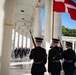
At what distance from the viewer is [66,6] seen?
7391 mm

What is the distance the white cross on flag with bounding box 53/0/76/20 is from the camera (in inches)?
288

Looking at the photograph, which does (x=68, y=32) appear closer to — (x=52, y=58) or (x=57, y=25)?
(x=57, y=25)

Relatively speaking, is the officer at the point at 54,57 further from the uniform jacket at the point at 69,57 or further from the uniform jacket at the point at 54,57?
the uniform jacket at the point at 69,57

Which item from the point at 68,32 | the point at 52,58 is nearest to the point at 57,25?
the point at 52,58

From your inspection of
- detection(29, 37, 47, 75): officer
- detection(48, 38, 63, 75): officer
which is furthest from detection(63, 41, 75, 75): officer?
detection(29, 37, 47, 75): officer

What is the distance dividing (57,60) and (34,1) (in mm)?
13595

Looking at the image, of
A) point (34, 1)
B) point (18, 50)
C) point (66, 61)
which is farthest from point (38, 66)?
point (18, 50)

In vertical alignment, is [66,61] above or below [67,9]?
below

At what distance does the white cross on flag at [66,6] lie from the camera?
7.30 meters

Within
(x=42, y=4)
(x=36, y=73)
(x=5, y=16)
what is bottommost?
(x=36, y=73)

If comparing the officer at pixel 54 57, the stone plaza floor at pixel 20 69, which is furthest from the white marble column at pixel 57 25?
the officer at pixel 54 57

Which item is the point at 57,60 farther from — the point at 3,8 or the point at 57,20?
the point at 57,20

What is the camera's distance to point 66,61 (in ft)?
22.8

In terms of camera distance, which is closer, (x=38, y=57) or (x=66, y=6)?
(x=38, y=57)
